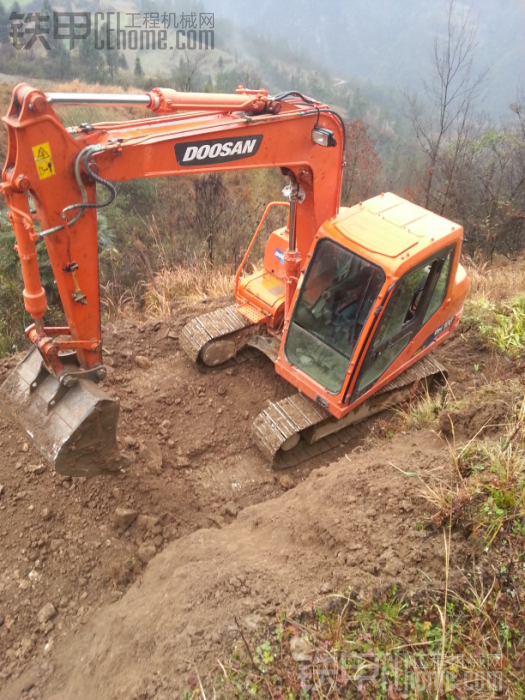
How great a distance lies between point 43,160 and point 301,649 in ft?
9.74

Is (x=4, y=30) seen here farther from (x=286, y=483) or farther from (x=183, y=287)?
(x=286, y=483)

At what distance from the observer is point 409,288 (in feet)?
15.8

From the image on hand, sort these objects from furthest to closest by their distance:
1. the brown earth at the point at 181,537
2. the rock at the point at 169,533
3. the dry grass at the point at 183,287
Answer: the dry grass at the point at 183,287 → the rock at the point at 169,533 → the brown earth at the point at 181,537

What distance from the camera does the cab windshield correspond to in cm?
470

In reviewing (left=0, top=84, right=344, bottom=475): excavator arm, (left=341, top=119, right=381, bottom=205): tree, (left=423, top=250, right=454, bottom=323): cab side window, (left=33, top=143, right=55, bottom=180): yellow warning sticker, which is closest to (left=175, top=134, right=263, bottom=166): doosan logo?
(left=0, top=84, right=344, bottom=475): excavator arm

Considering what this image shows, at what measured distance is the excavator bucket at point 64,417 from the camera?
362 centimetres

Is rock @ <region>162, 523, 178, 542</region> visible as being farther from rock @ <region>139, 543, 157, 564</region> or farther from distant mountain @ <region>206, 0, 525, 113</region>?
distant mountain @ <region>206, 0, 525, 113</region>

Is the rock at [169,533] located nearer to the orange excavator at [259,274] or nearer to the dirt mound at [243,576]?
the dirt mound at [243,576]

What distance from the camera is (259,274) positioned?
6297mm

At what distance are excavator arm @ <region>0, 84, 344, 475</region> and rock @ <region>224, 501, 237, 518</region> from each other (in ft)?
4.10

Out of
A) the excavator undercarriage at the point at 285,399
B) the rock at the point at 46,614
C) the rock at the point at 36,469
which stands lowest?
the rock at the point at 46,614

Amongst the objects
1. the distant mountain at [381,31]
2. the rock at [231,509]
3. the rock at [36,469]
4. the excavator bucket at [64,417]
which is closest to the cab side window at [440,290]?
the rock at [231,509]

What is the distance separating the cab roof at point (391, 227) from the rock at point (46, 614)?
3.65m

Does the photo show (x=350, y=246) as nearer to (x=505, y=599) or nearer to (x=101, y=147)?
(x=101, y=147)
